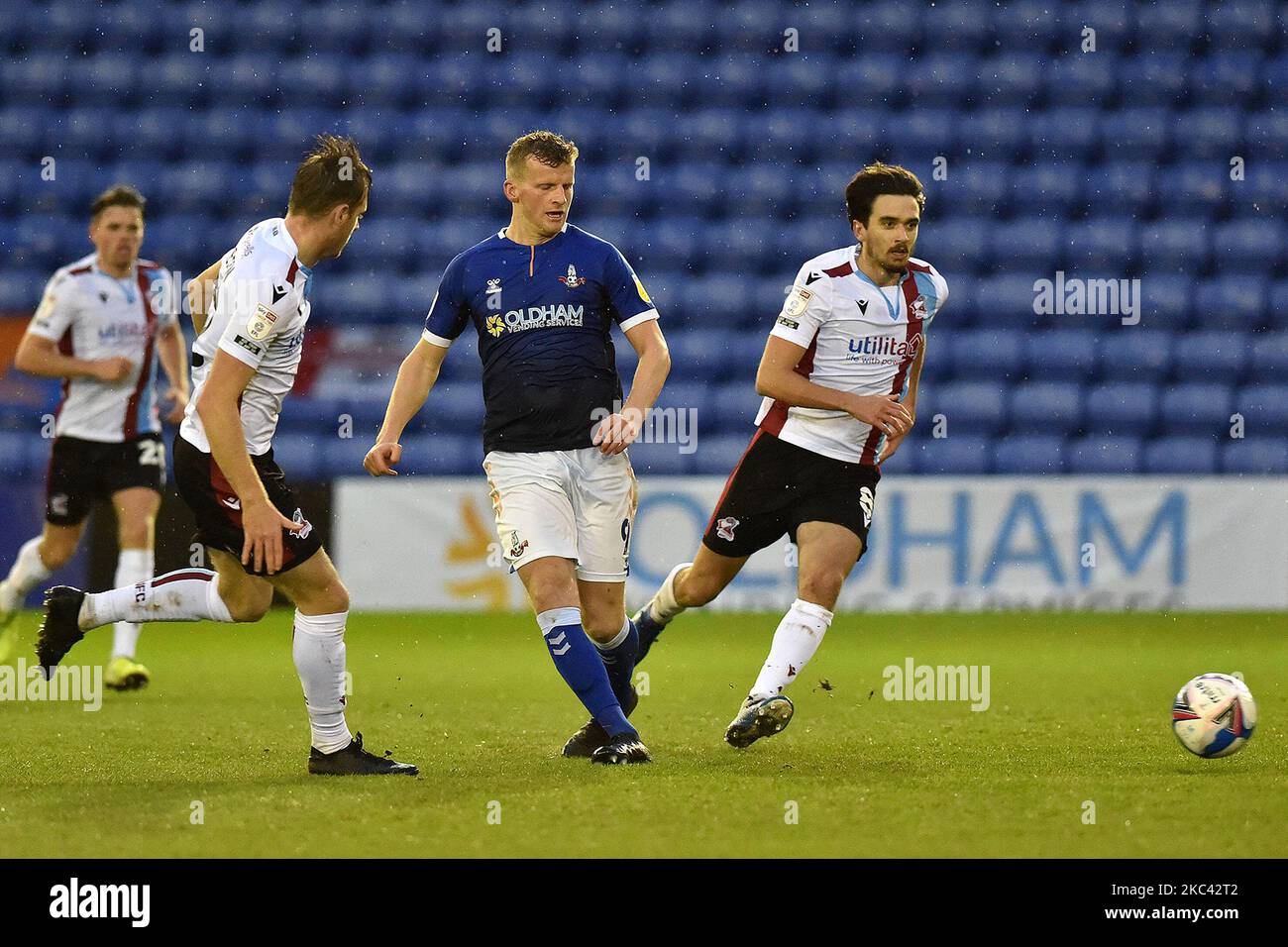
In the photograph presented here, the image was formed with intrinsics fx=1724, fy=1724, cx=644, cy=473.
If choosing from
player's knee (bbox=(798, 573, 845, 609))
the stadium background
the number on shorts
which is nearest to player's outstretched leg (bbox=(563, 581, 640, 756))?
player's knee (bbox=(798, 573, 845, 609))

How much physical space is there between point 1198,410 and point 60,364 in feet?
24.1

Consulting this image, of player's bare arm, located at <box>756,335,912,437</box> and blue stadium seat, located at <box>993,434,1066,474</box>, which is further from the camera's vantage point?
blue stadium seat, located at <box>993,434,1066,474</box>

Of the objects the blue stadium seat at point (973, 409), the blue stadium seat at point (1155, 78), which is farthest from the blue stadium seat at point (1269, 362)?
the blue stadium seat at point (1155, 78)

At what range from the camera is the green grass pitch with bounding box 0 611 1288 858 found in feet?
12.4

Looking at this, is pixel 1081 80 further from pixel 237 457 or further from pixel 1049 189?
pixel 237 457

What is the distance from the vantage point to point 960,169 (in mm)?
12031

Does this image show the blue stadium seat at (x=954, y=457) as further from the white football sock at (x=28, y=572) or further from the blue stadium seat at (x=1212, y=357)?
the white football sock at (x=28, y=572)

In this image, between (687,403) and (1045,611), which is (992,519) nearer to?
(1045,611)

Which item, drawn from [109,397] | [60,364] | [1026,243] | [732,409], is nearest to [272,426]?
[109,397]

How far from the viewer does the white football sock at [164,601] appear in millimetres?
5105

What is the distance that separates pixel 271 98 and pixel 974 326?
5.30 meters

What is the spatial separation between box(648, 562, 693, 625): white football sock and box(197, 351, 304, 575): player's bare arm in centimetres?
176

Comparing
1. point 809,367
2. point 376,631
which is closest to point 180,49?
point 376,631

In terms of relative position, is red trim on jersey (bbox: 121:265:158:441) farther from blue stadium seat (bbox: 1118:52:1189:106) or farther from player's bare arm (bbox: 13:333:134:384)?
blue stadium seat (bbox: 1118:52:1189:106)
